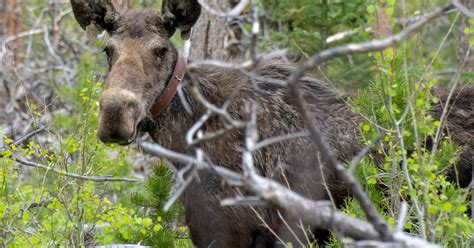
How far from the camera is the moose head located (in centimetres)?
548

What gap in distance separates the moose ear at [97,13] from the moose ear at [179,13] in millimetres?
389

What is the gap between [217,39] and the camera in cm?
841

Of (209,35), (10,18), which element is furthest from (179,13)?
(10,18)

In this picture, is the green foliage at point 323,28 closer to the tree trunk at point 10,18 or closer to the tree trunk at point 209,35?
the tree trunk at point 209,35

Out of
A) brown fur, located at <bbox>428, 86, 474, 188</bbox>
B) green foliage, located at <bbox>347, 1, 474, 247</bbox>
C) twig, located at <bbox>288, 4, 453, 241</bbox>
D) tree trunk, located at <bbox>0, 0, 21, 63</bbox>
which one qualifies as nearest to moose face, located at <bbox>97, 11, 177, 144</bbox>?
green foliage, located at <bbox>347, 1, 474, 247</bbox>

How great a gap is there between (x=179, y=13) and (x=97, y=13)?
68cm

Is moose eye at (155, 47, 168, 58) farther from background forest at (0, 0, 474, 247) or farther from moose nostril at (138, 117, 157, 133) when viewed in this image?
background forest at (0, 0, 474, 247)

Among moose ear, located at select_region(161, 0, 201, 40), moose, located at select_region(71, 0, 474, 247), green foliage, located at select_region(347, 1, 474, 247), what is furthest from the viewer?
moose ear, located at select_region(161, 0, 201, 40)

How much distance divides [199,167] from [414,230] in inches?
122

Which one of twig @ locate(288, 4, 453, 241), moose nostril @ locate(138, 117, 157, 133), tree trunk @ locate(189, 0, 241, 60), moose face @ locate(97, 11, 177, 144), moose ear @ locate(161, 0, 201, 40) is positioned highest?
twig @ locate(288, 4, 453, 241)

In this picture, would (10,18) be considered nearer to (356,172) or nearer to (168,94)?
(168,94)

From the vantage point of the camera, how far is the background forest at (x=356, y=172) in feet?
16.5

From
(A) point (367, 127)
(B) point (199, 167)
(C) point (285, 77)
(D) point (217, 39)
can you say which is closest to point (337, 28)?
(D) point (217, 39)

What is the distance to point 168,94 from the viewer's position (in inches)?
239
